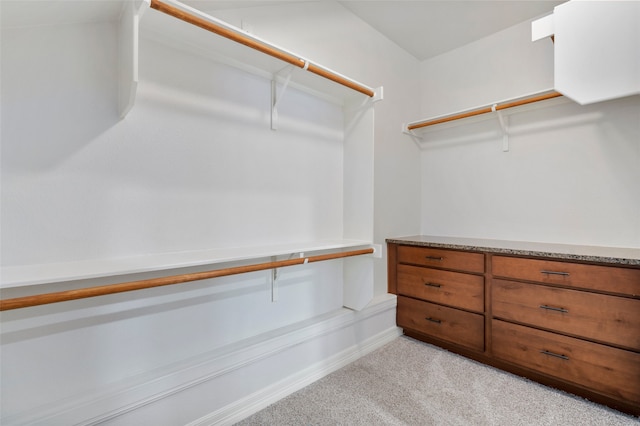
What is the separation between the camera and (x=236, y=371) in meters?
1.49

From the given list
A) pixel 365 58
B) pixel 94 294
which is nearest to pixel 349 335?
pixel 94 294

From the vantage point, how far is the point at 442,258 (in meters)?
2.16

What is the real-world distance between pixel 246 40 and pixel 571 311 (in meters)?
2.19

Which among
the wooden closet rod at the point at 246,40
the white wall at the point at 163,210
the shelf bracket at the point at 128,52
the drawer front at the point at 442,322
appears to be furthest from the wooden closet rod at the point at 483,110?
the shelf bracket at the point at 128,52

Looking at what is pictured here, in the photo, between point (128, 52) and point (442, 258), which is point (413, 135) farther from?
point (128, 52)

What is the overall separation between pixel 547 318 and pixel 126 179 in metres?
2.33

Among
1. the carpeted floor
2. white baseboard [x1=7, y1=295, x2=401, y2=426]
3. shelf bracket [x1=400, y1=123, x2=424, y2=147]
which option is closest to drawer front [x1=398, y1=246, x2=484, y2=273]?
white baseboard [x1=7, y1=295, x2=401, y2=426]

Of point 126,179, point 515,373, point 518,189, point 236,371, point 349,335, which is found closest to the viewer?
point 126,179

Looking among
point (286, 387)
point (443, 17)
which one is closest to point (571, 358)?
point (286, 387)

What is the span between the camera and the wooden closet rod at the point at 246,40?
1086mm

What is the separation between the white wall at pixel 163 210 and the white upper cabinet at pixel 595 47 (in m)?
1.36

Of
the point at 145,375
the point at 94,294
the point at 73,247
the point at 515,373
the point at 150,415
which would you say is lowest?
the point at 515,373

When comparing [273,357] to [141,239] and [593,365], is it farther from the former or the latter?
[593,365]

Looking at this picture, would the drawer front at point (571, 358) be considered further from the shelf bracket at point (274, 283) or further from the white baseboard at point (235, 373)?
the shelf bracket at point (274, 283)
